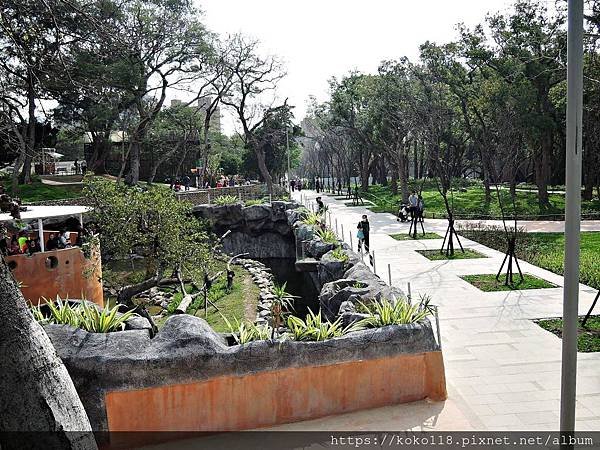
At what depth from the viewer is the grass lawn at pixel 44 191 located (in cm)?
2895

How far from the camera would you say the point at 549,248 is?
18.3 metres

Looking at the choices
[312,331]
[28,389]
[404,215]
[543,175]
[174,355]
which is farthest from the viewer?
A: [543,175]

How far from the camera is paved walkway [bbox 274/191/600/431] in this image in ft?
21.5

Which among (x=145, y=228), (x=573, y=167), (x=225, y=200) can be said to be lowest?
(x=145, y=228)

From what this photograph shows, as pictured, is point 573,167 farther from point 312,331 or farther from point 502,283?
point 502,283

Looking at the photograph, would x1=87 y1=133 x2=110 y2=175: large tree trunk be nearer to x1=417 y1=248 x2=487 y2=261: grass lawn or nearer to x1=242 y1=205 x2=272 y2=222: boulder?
x1=242 y1=205 x2=272 y2=222: boulder

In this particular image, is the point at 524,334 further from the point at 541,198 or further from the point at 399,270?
the point at 541,198

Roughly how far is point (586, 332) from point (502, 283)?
4.04m

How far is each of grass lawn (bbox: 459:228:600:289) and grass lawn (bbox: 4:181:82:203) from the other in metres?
20.9

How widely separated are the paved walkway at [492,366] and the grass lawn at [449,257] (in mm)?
1687

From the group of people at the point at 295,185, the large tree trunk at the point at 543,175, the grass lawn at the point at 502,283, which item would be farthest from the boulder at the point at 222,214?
the group of people at the point at 295,185

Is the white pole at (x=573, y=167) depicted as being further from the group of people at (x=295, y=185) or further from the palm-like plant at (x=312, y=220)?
the group of people at (x=295, y=185)

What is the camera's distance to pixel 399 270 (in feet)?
53.3

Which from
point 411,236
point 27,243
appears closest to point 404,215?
point 411,236
